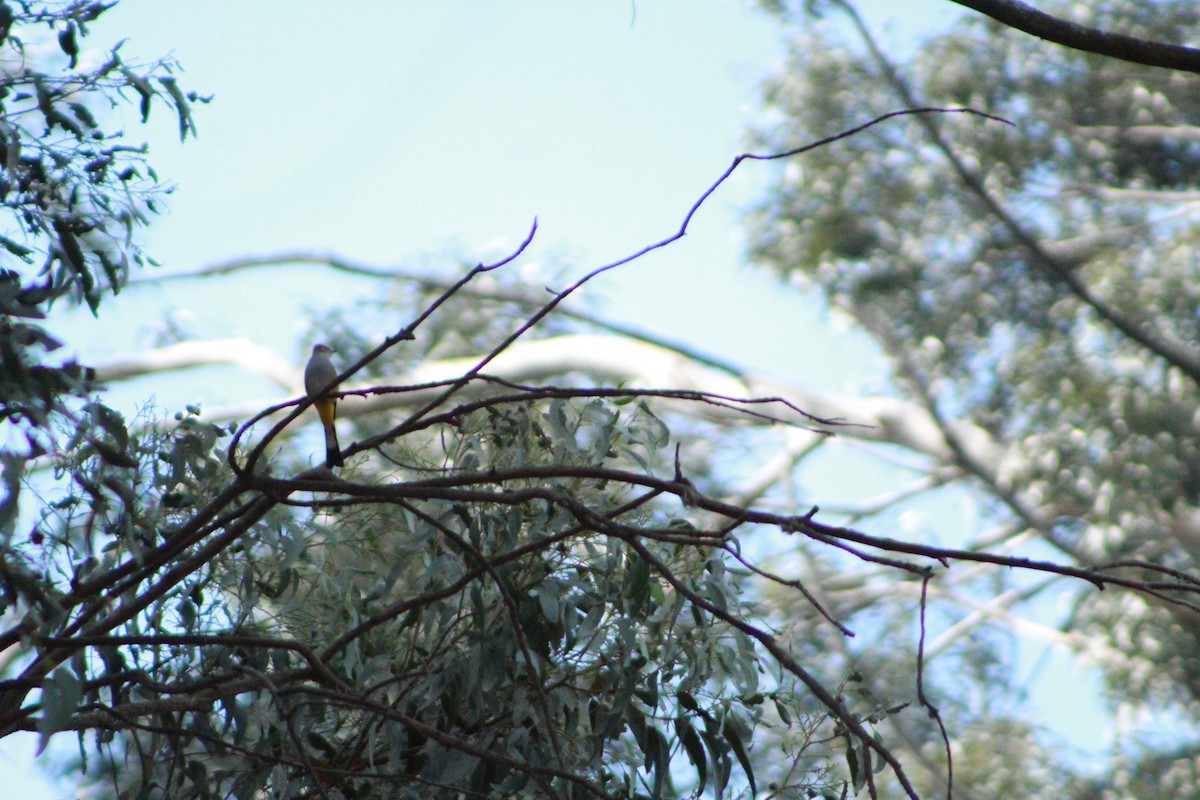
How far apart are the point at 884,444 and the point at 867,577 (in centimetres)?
106

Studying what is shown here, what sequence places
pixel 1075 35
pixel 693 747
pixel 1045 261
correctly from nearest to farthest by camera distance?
1. pixel 1075 35
2. pixel 693 747
3. pixel 1045 261

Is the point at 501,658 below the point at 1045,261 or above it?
below

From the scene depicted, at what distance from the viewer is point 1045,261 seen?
743 centimetres

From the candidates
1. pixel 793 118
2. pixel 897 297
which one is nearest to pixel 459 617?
pixel 897 297

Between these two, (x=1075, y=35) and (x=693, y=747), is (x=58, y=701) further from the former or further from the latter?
(x=1075, y=35)

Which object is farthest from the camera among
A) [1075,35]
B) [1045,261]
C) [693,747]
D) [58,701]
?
[1045,261]

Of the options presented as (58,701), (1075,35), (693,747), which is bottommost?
(58,701)

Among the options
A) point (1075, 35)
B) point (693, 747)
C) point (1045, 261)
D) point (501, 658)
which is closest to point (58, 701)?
point (501, 658)

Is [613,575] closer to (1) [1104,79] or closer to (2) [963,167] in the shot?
(2) [963,167]

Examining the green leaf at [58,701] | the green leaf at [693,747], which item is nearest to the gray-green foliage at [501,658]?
the green leaf at [693,747]

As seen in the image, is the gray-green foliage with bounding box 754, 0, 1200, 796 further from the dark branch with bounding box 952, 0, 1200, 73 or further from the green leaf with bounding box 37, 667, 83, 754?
the green leaf with bounding box 37, 667, 83, 754

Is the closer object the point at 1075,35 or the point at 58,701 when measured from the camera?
the point at 58,701

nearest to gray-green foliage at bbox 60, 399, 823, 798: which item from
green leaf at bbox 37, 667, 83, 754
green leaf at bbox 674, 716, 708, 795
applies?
green leaf at bbox 674, 716, 708, 795

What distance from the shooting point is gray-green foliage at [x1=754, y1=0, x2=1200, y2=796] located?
6.67 meters
